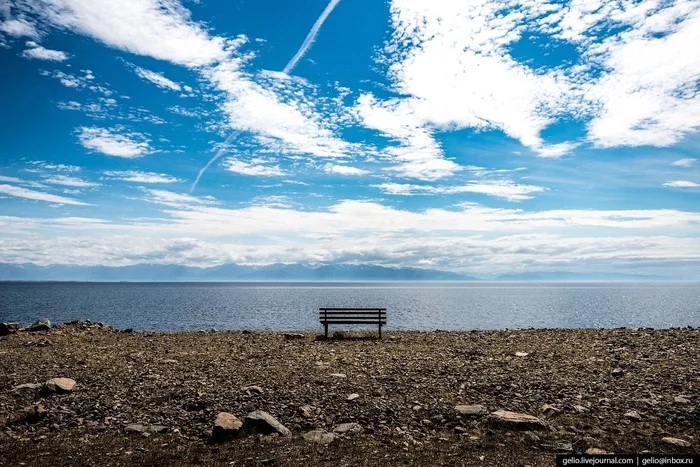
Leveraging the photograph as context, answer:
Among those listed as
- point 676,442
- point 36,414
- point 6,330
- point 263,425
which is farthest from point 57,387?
point 6,330

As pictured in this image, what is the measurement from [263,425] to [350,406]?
250 cm

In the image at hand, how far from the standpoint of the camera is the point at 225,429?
10.2 meters

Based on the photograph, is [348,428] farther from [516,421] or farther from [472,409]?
[516,421]

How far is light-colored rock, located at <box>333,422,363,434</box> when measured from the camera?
10.4m

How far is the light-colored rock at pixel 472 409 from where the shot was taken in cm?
→ 1109

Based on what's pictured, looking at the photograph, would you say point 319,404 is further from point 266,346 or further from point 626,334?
point 626,334

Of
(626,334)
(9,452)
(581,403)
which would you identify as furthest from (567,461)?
(626,334)

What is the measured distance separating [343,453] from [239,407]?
12.9 ft

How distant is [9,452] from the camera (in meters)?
9.47

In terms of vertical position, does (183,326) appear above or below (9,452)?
below

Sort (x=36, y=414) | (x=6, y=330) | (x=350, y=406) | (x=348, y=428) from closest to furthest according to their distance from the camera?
(x=348, y=428)
(x=36, y=414)
(x=350, y=406)
(x=6, y=330)

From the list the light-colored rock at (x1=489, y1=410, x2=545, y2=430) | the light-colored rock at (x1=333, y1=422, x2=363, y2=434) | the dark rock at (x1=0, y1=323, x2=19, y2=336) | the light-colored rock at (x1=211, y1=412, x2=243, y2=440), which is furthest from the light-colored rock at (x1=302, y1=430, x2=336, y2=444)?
the dark rock at (x1=0, y1=323, x2=19, y2=336)

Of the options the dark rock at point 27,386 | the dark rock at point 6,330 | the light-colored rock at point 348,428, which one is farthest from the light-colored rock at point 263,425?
the dark rock at point 6,330

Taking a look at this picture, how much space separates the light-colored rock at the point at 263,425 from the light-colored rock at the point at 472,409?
4.34m
